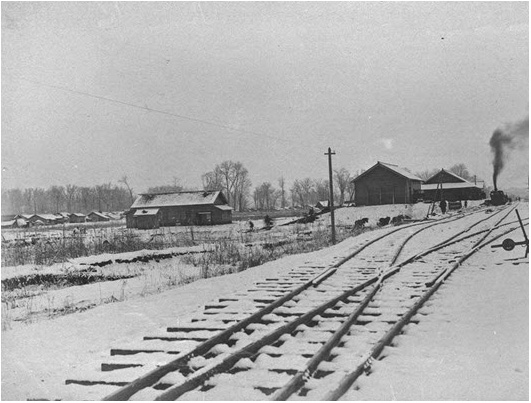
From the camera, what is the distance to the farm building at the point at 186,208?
54.7m

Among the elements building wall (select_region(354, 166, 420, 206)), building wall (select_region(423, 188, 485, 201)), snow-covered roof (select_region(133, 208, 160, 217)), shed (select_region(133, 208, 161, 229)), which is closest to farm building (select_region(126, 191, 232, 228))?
shed (select_region(133, 208, 161, 229))

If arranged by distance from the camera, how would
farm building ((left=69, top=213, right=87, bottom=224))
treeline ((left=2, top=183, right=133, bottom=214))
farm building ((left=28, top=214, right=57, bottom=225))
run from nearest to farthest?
treeline ((left=2, top=183, right=133, bottom=214)) → farm building ((left=28, top=214, right=57, bottom=225)) → farm building ((left=69, top=213, right=87, bottom=224))

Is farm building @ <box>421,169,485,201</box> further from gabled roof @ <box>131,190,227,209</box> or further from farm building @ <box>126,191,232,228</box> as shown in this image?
gabled roof @ <box>131,190,227,209</box>

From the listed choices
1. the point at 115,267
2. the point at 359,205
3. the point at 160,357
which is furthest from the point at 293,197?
the point at 160,357

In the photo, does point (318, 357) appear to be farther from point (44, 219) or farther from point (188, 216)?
point (44, 219)

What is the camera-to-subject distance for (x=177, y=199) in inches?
2223

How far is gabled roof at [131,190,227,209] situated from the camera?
181 feet

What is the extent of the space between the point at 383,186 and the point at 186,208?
22811 millimetres

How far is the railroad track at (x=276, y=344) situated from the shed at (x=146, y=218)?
150 ft

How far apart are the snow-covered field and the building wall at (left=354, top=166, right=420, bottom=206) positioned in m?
44.3

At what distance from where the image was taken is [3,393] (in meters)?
4.42

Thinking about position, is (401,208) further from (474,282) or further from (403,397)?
(403,397)

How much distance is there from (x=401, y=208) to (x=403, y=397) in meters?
45.5

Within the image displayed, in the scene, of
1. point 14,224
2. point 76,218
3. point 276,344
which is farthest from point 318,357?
point 76,218
